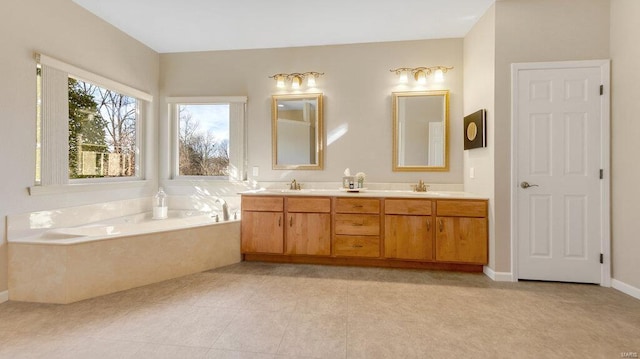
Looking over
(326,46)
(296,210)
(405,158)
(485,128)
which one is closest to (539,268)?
(485,128)

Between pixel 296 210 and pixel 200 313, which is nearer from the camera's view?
pixel 200 313

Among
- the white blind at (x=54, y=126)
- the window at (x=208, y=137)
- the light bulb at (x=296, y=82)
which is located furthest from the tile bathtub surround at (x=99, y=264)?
the light bulb at (x=296, y=82)

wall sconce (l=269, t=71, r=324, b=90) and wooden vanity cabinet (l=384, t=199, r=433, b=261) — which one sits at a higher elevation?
wall sconce (l=269, t=71, r=324, b=90)

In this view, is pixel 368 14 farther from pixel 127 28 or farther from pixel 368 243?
pixel 127 28

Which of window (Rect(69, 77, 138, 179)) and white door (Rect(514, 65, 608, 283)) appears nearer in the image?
white door (Rect(514, 65, 608, 283))

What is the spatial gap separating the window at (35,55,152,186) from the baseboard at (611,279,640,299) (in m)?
5.22

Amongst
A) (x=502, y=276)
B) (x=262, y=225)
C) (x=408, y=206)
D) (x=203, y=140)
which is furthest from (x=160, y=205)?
(x=502, y=276)

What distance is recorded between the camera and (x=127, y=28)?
3.39m

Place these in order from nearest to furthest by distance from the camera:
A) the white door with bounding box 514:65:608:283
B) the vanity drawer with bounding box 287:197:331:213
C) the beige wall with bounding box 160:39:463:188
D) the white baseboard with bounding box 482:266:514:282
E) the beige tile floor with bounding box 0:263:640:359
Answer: the beige tile floor with bounding box 0:263:640:359, the white door with bounding box 514:65:608:283, the white baseboard with bounding box 482:266:514:282, the vanity drawer with bounding box 287:197:331:213, the beige wall with bounding box 160:39:463:188

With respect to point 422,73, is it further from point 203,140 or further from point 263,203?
point 203,140

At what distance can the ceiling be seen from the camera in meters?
2.92

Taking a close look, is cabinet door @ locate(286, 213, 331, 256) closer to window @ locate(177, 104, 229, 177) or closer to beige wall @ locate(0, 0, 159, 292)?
window @ locate(177, 104, 229, 177)

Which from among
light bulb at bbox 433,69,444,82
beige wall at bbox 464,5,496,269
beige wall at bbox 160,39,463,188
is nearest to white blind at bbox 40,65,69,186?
beige wall at bbox 160,39,463,188

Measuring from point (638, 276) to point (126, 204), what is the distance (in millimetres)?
5193
